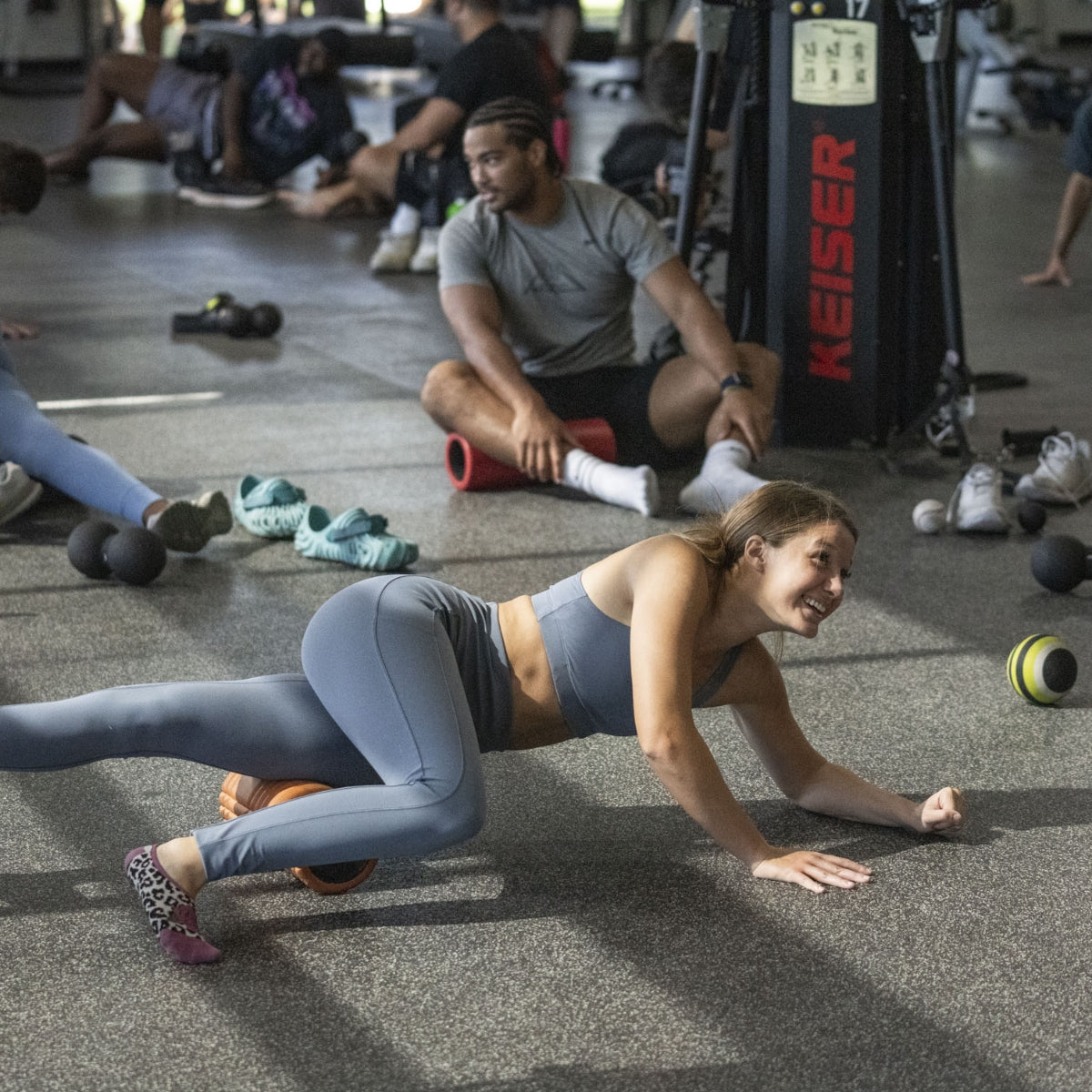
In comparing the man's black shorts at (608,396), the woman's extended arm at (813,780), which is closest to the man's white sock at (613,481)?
the man's black shorts at (608,396)

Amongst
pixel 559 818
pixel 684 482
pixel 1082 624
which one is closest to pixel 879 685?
pixel 1082 624

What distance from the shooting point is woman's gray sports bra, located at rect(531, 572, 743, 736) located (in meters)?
1.97

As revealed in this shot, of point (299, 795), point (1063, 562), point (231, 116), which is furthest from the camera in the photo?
point (231, 116)

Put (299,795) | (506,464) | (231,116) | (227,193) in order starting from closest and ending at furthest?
1. (299,795)
2. (506,464)
3. (231,116)
4. (227,193)

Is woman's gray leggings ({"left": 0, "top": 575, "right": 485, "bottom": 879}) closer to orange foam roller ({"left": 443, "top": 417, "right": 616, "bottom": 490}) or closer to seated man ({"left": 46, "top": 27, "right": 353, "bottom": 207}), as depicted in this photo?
orange foam roller ({"left": 443, "top": 417, "right": 616, "bottom": 490})

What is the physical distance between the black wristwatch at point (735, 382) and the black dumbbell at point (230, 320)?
2244 millimetres

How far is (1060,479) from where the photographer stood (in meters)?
3.63

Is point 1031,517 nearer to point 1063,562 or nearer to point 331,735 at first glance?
point 1063,562

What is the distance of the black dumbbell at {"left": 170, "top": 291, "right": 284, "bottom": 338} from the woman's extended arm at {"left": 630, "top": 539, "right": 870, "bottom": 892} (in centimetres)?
375

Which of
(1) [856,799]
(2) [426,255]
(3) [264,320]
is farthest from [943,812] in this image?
(2) [426,255]

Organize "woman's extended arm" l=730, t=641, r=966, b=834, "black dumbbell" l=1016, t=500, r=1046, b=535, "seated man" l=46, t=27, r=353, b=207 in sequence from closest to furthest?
"woman's extended arm" l=730, t=641, r=966, b=834, "black dumbbell" l=1016, t=500, r=1046, b=535, "seated man" l=46, t=27, r=353, b=207

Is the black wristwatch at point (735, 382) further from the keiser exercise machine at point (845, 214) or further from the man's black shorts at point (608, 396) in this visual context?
the keiser exercise machine at point (845, 214)

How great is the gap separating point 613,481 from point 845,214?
100cm

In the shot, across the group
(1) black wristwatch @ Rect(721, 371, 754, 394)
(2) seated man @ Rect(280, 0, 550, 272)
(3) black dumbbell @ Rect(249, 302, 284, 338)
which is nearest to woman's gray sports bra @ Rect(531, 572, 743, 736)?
(1) black wristwatch @ Rect(721, 371, 754, 394)
